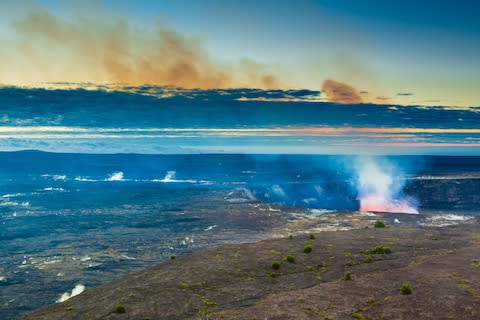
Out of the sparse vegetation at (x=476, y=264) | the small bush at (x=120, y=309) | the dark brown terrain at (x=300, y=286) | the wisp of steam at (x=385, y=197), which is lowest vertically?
the wisp of steam at (x=385, y=197)

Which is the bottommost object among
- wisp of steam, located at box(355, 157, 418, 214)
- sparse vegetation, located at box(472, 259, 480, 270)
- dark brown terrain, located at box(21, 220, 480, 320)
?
wisp of steam, located at box(355, 157, 418, 214)

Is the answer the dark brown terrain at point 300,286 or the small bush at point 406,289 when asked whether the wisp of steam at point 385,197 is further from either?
the small bush at point 406,289

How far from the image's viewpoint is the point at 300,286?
3591 centimetres

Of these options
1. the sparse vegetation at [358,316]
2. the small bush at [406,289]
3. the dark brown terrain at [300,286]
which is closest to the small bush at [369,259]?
the dark brown terrain at [300,286]

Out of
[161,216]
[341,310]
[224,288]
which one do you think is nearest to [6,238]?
[161,216]

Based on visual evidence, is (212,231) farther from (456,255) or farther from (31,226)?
(456,255)

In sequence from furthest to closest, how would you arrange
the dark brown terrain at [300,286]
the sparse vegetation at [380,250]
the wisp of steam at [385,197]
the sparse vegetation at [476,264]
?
1. the wisp of steam at [385,197]
2. the sparse vegetation at [380,250]
3. the sparse vegetation at [476,264]
4. the dark brown terrain at [300,286]

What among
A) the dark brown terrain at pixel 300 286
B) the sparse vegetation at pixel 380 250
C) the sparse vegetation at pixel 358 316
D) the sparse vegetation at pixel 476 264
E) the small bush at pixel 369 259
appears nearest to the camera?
the sparse vegetation at pixel 358 316

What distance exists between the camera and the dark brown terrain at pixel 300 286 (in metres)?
29.2

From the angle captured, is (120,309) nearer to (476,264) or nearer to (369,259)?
(369,259)

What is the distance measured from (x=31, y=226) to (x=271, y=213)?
5176 cm

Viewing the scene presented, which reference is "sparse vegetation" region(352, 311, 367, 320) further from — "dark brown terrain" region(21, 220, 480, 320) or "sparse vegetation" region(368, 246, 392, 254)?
"sparse vegetation" region(368, 246, 392, 254)

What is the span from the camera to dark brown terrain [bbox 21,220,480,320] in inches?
1151

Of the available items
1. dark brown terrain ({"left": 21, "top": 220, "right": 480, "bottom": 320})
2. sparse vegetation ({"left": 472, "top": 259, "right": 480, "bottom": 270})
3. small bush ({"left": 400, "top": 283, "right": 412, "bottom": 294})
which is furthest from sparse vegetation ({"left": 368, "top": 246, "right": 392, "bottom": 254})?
small bush ({"left": 400, "top": 283, "right": 412, "bottom": 294})
